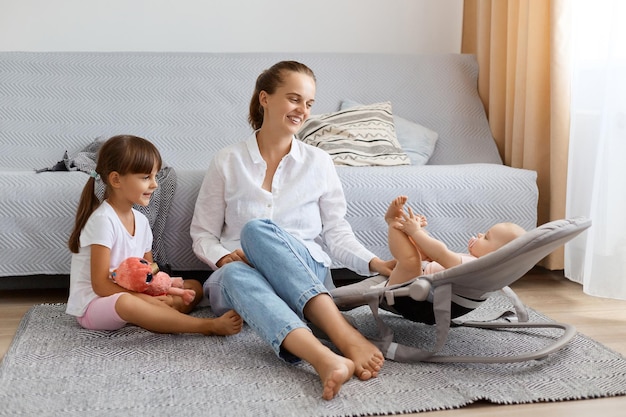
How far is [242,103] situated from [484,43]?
3.63ft

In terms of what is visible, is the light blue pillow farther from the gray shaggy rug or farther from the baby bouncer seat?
the baby bouncer seat

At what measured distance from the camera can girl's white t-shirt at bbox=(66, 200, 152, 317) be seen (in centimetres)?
208

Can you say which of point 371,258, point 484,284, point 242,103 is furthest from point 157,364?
point 242,103

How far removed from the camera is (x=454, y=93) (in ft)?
11.0

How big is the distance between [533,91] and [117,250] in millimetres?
1690

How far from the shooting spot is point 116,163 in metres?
2.11

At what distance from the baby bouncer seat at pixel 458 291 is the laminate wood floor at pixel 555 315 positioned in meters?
0.19

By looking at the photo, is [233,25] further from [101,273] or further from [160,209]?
[101,273]

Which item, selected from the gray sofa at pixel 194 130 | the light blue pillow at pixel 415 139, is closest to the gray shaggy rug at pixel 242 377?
the gray sofa at pixel 194 130

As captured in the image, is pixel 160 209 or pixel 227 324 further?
pixel 160 209

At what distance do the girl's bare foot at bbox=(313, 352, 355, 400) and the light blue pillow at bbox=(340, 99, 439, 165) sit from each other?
4.99 feet

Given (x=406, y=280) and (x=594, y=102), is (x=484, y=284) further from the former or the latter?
(x=594, y=102)

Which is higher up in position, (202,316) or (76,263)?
(76,263)

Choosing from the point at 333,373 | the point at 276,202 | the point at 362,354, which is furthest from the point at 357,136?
the point at 333,373
